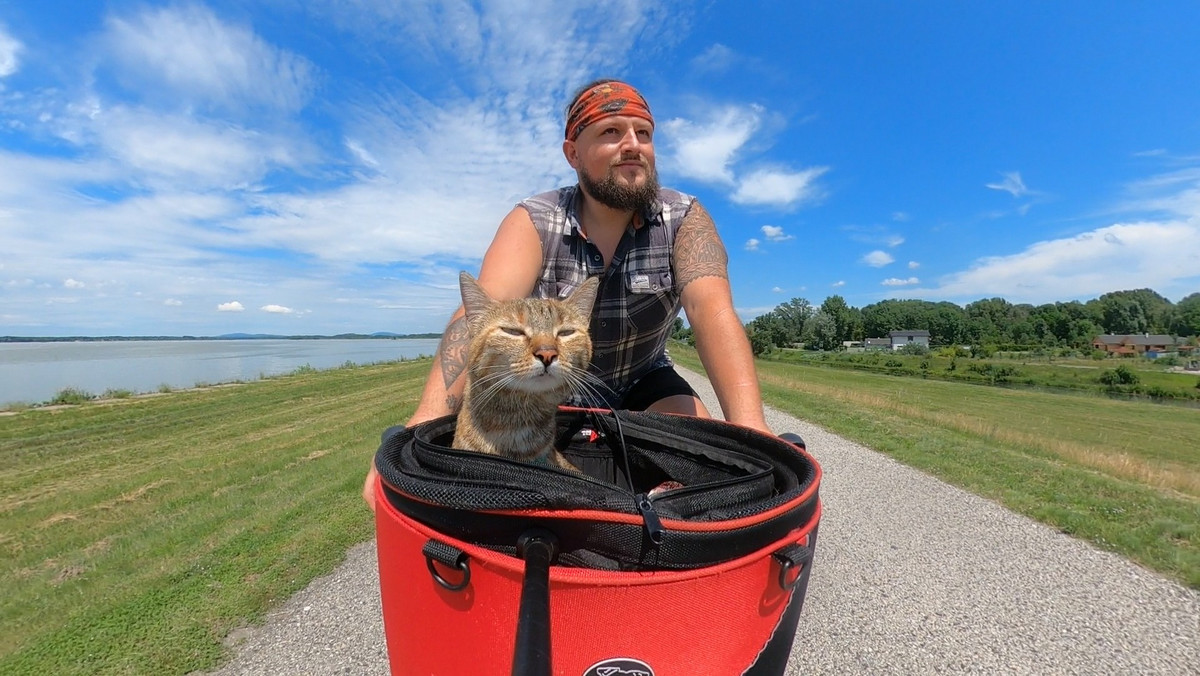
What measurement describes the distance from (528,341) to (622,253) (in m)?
1.24

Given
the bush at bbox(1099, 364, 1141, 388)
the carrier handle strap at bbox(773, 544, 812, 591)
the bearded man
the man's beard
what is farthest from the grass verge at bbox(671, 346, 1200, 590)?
the bush at bbox(1099, 364, 1141, 388)

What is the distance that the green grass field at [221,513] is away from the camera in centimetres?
390

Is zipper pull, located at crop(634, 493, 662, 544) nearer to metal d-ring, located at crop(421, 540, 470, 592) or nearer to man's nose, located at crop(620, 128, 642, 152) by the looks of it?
metal d-ring, located at crop(421, 540, 470, 592)

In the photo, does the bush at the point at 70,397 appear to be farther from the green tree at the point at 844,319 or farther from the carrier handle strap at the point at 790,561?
the green tree at the point at 844,319

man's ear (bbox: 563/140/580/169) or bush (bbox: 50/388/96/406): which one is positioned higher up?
man's ear (bbox: 563/140/580/169)

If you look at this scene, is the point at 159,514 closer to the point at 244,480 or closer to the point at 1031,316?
the point at 244,480

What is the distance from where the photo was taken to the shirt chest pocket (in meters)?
3.30

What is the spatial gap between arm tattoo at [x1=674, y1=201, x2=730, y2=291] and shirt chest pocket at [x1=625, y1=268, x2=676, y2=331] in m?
0.14

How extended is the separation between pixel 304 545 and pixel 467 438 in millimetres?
4126

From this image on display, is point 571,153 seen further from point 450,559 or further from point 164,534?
point 164,534

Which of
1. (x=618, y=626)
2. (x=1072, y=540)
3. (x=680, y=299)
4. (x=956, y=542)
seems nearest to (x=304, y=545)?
(x=680, y=299)

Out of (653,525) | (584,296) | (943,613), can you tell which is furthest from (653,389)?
(943,613)

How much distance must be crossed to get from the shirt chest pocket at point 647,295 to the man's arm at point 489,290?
0.60 meters

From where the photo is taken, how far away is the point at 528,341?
2326 mm
